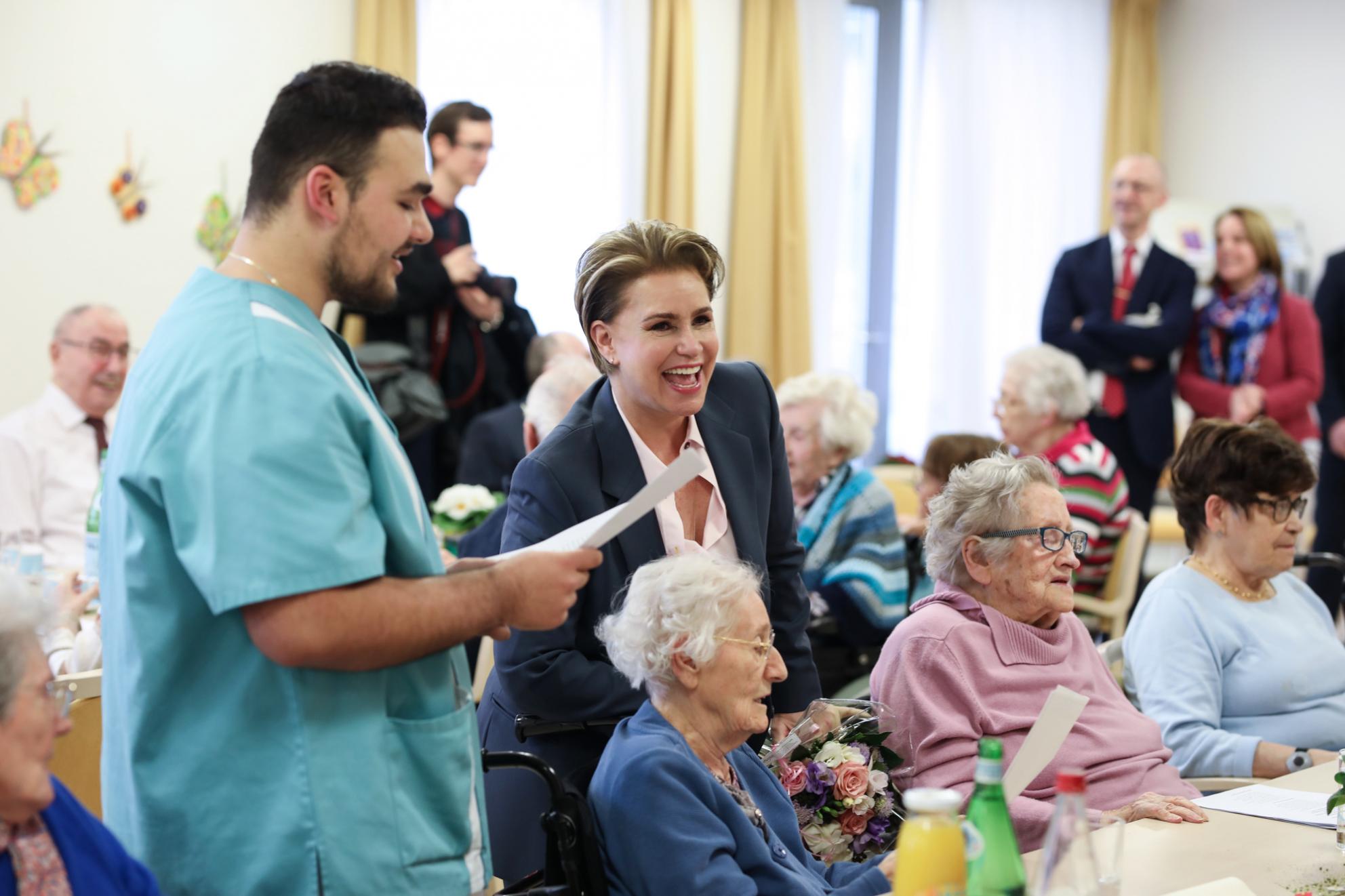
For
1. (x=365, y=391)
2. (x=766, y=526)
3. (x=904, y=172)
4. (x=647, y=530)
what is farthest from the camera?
(x=904, y=172)

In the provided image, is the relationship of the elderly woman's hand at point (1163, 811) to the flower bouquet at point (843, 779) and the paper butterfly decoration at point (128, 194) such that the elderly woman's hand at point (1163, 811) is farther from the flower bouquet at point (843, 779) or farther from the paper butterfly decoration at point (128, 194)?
the paper butterfly decoration at point (128, 194)

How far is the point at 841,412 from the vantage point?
403 centimetres

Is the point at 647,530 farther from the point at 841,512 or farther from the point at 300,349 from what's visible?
the point at 841,512

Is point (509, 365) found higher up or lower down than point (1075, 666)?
higher up

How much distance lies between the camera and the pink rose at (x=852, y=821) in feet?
7.29

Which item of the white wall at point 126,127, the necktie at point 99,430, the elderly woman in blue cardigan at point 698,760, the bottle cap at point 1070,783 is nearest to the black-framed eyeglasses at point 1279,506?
the elderly woman in blue cardigan at point 698,760

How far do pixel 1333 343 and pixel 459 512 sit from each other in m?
3.79

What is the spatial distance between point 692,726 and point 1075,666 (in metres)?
0.92

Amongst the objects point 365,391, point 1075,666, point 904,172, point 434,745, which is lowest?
point 1075,666

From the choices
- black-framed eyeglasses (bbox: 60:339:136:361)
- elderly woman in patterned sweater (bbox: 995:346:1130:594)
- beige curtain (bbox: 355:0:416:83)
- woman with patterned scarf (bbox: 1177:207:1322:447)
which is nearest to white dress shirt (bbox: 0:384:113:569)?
black-framed eyeglasses (bbox: 60:339:136:361)

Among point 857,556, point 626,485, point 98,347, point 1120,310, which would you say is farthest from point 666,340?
point 1120,310

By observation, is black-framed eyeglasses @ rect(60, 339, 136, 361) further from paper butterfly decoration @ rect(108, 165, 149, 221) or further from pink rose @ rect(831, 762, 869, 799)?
pink rose @ rect(831, 762, 869, 799)

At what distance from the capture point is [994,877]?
4.37 ft

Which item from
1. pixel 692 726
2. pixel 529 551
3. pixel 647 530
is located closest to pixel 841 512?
pixel 647 530
